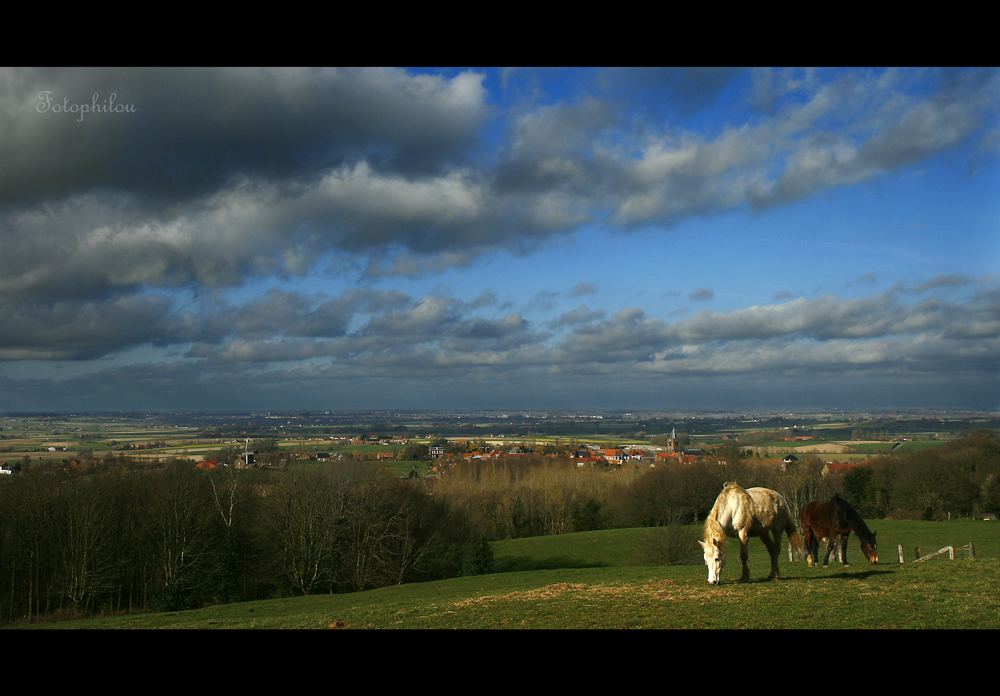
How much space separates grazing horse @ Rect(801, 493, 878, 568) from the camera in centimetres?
1359

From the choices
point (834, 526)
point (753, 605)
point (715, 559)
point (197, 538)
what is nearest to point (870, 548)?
point (834, 526)

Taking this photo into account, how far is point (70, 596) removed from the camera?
24422 mm

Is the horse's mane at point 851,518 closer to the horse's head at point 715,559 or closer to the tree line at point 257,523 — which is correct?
the horse's head at point 715,559

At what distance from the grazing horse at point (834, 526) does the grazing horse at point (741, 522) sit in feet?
12.2

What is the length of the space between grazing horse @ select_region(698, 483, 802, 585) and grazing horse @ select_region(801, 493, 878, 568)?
12.2 feet

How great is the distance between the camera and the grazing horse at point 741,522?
1023 cm

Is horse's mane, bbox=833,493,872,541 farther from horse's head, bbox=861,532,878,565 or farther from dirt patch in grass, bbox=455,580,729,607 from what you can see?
dirt patch in grass, bbox=455,580,729,607

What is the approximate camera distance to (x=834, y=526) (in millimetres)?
13570

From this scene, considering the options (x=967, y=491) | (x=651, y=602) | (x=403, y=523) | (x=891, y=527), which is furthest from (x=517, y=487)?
(x=651, y=602)

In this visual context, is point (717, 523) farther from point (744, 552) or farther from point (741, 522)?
point (744, 552)

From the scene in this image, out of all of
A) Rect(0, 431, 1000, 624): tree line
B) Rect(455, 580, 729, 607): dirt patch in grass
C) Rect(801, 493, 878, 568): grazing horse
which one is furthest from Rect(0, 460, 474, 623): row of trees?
Rect(801, 493, 878, 568): grazing horse

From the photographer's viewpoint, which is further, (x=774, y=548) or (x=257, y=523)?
(x=257, y=523)

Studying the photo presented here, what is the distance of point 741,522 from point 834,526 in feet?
17.1
